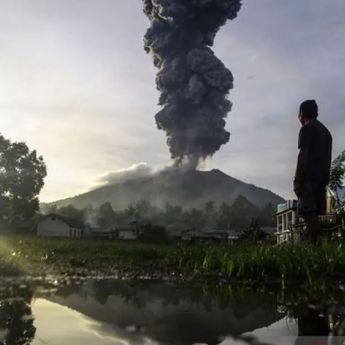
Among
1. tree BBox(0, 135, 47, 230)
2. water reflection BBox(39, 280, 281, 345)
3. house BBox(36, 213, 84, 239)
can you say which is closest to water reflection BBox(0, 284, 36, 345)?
water reflection BBox(39, 280, 281, 345)

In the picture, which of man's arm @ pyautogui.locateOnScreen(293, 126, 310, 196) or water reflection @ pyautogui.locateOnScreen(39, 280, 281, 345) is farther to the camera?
man's arm @ pyautogui.locateOnScreen(293, 126, 310, 196)

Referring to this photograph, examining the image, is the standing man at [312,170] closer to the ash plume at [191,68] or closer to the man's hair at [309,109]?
the man's hair at [309,109]

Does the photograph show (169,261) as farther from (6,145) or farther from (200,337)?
(6,145)

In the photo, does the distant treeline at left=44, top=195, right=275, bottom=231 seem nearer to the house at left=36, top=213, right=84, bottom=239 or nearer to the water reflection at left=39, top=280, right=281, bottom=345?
the house at left=36, top=213, right=84, bottom=239

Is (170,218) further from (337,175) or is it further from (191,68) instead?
(337,175)

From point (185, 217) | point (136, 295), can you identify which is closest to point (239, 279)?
point (136, 295)

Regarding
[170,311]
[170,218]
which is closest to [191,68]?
[170,218]
